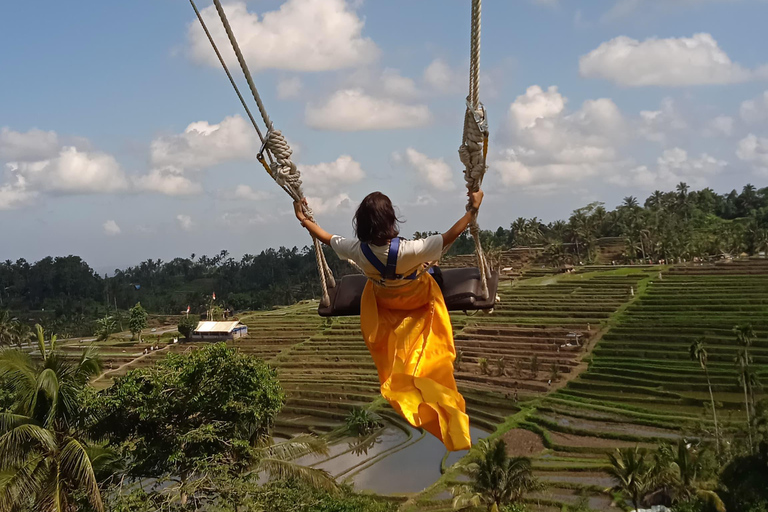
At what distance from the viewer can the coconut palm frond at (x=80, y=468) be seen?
6250 millimetres

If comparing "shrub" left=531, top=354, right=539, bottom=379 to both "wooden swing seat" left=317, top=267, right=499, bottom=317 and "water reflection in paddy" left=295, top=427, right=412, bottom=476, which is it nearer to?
"water reflection in paddy" left=295, top=427, right=412, bottom=476

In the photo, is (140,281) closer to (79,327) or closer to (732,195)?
(79,327)

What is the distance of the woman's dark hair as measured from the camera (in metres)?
3.37

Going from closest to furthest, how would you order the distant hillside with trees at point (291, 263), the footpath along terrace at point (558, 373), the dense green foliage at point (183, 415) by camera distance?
the dense green foliage at point (183, 415)
the footpath along terrace at point (558, 373)
the distant hillside with trees at point (291, 263)

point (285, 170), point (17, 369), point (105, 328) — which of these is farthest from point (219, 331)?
point (285, 170)

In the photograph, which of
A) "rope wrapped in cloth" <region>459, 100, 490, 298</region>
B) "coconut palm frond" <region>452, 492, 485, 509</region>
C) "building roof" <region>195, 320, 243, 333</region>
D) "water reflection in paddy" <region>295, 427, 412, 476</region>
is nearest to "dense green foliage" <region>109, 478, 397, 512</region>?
"rope wrapped in cloth" <region>459, 100, 490, 298</region>

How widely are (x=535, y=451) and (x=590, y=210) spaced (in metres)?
47.2

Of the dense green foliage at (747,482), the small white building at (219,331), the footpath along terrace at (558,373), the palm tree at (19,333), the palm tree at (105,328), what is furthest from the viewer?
the palm tree at (105,328)

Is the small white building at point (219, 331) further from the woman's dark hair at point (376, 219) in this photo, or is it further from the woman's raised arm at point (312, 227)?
the woman's dark hair at point (376, 219)

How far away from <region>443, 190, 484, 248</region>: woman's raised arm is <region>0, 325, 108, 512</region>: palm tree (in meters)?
4.50

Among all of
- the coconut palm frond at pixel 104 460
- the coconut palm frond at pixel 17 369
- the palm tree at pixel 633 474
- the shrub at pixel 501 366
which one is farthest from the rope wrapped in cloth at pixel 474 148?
the shrub at pixel 501 366

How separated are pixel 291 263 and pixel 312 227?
256 ft

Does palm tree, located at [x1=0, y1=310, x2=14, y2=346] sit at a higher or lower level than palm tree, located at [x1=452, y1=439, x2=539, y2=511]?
higher

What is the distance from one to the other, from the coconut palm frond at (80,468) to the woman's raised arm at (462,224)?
4519mm
